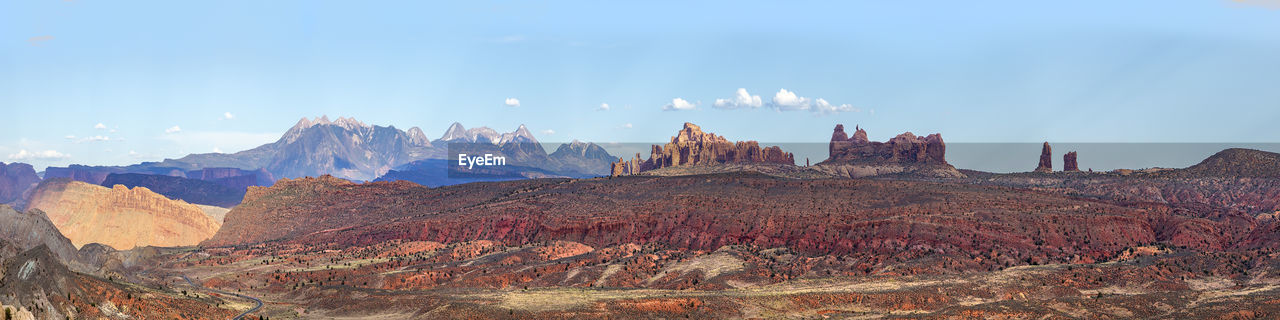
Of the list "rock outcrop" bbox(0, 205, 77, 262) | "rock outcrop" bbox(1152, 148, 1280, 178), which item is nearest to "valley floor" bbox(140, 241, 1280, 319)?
"rock outcrop" bbox(0, 205, 77, 262)

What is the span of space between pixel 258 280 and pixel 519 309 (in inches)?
1789

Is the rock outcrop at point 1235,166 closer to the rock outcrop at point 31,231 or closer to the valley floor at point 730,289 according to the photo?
the valley floor at point 730,289

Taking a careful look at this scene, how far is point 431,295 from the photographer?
101 m

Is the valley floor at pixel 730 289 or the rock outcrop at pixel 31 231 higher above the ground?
the rock outcrop at pixel 31 231

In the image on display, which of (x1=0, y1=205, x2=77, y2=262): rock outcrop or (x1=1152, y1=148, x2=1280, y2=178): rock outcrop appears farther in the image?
(x1=1152, y1=148, x2=1280, y2=178): rock outcrop

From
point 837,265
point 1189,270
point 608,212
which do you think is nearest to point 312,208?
point 608,212

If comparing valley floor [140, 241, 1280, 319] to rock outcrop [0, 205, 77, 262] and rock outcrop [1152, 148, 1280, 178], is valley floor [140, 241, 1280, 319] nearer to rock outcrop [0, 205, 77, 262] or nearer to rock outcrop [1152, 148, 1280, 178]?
rock outcrop [0, 205, 77, 262]

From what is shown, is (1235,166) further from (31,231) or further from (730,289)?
(31,231)

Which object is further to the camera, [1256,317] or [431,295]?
[431,295]

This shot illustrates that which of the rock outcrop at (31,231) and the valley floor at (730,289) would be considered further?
the rock outcrop at (31,231)

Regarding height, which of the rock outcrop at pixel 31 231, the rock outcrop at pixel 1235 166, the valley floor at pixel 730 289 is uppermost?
the rock outcrop at pixel 1235 166

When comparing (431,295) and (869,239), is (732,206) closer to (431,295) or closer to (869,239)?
(869,239)

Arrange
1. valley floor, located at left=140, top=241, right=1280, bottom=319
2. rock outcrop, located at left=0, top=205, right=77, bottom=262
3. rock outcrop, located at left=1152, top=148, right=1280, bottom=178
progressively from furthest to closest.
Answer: rock outcrop, located at left=1152, top=148, right=1280, bottom=178, rock outcrop, located at left=0, top=205, right=77, bottom=262, valley floor, located at left=140, top=241, right=1280, bottom=319

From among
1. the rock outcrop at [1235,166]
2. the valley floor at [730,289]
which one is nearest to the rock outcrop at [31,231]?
the valley floor at [730,289]
